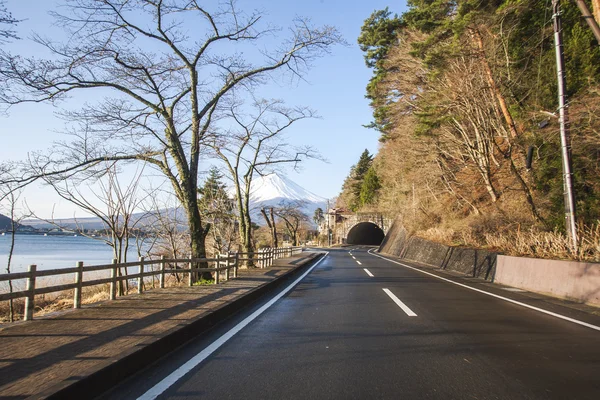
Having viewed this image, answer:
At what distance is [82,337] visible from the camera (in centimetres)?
505

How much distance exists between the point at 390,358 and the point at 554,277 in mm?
7113

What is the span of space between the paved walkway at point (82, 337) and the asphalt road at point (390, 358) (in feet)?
1.54

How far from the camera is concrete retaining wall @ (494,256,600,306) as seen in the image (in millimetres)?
8188

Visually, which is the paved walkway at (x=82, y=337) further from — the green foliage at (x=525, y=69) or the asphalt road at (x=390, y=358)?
the green foliage at (x=525, y=69)

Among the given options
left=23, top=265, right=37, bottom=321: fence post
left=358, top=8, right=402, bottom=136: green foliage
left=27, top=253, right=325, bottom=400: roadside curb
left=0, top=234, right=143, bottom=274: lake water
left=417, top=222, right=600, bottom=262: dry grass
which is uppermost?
left=358, top=8, right=402, bottom=136: green foliage

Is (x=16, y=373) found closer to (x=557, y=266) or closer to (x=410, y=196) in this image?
(x=557, y=266)

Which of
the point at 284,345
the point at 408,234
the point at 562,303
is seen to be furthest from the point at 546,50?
the point at 284,345

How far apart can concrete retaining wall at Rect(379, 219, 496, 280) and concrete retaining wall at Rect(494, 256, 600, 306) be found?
145 centimetres

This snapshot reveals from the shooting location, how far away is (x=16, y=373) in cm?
369

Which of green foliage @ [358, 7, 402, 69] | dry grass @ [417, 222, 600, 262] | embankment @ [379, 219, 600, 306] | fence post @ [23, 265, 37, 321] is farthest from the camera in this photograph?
green foliage @ [358, 7, 402, 69]

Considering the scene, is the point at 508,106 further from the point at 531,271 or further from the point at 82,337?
the point at 82,337

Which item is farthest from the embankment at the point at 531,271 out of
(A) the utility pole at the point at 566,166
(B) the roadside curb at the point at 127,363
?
(B) the roadside curb at the point at 127,363

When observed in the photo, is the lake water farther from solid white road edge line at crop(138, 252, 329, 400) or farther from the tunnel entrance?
the tunnel entrance

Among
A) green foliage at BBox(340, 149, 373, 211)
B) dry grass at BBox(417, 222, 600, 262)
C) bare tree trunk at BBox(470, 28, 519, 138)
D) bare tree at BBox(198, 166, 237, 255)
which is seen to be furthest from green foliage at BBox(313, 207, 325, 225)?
bare tree trunk at BBox(470, 28, 519, 138)
